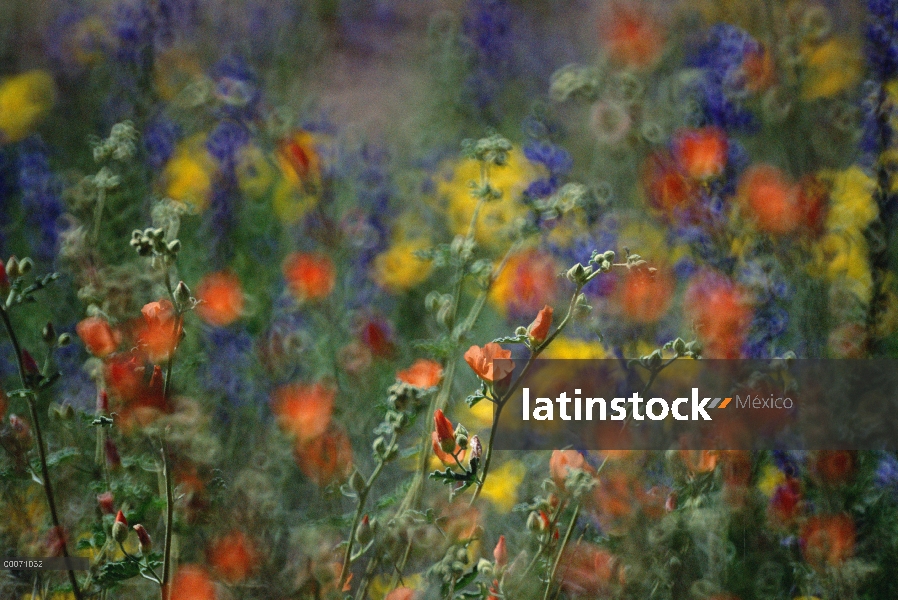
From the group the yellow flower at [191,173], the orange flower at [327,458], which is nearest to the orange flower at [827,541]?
the orange flower at [327,458]

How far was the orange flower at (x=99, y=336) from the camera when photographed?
2.40ft

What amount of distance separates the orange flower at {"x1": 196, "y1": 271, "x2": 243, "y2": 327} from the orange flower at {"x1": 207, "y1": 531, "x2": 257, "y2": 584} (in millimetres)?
281

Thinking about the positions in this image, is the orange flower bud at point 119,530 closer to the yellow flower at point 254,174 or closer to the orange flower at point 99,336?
the orange flower at point 99,336

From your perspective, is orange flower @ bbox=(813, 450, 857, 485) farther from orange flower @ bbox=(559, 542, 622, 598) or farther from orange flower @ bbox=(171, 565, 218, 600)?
orange flower @ bbox=(171, 565, 218, 600)

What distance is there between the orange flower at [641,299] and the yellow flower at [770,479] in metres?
0.19

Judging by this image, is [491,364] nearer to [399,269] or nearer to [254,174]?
[399,269]

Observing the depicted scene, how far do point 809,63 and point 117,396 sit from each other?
86 centimetres

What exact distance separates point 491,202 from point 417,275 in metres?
0.15


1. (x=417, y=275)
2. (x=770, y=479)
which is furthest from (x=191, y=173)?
(x=770, y=479)

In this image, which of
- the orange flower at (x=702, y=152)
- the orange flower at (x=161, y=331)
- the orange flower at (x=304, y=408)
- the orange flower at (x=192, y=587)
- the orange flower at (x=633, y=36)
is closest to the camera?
the orange flower at (x=161, y=331)

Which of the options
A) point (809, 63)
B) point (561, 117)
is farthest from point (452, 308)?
point (809, 63)

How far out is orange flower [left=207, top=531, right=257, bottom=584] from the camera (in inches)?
32.1

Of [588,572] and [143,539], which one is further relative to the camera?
[588,572]

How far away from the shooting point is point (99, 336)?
2.41ft
